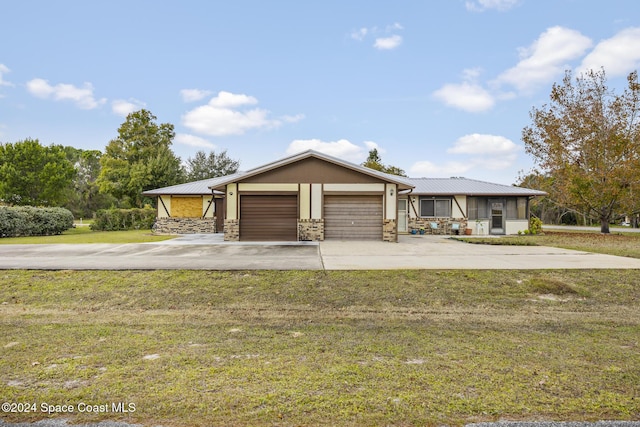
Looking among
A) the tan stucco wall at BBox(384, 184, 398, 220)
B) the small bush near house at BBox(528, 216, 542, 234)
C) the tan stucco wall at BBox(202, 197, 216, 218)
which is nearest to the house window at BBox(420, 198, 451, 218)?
the small bush near house at BBox(528, 216, 542, 234)

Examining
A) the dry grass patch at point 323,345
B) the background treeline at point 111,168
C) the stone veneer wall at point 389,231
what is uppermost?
the background treeline at point 111,168

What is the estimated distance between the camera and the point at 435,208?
2141cm

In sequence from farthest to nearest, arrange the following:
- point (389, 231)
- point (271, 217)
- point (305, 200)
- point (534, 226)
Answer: point (534, 226) → point (271, 217) → point (305, 200) → point (389, 231)

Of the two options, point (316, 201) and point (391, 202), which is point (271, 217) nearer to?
point (316, 201)

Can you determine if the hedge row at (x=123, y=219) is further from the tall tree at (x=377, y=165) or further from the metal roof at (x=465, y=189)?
the tall tree at (x=377, y=165)

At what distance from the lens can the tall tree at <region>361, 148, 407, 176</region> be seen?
41125mm

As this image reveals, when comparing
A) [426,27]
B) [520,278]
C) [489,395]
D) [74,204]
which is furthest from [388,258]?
[74,204]

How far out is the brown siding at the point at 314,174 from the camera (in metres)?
15.9

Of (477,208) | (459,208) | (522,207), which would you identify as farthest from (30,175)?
(522,207)

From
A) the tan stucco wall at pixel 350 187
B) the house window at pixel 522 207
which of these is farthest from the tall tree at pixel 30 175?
the house window at pixel 522 207

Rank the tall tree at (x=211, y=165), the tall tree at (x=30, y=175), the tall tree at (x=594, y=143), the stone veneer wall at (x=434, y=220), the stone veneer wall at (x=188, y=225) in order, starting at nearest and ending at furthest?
the tall tree at (x=594, y=143) → the stone veneer wall at (x=434, y=220) → the stone veneer wall at (x=188, y=225) → the tall tree at (x=30, y=175) → the tall tree at (x=211, y=165)

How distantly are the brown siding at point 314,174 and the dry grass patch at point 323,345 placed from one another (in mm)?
8487

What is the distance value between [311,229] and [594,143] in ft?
60.8

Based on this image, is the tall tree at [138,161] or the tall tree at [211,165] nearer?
the tall tree at [138,161]
